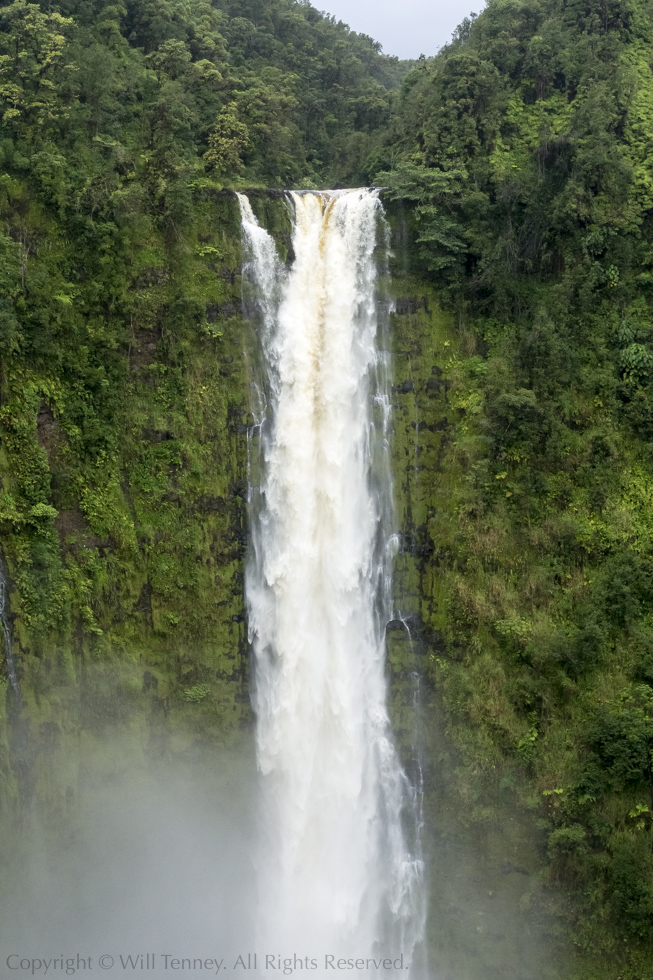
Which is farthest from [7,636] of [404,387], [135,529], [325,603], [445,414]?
[445,414]

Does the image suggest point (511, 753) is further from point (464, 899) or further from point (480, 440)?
point (480, 440)

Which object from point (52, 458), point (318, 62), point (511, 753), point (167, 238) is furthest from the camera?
point (318, 62)

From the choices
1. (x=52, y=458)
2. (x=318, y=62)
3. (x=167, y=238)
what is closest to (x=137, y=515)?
(x=52, y=458)

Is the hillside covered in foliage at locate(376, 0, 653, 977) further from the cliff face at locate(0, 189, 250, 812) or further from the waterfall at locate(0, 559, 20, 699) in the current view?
the waterfall at locate(0, 559, 20, 699)

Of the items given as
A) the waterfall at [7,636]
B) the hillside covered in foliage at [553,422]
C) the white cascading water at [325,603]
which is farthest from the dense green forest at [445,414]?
the white cascading water at [325,603]

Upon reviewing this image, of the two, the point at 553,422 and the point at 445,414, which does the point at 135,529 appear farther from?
the point at 553,422

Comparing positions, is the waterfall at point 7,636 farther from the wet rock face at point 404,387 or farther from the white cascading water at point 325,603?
the wet rock face at point 404,387

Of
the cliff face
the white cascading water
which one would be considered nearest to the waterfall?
the cliff face
